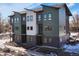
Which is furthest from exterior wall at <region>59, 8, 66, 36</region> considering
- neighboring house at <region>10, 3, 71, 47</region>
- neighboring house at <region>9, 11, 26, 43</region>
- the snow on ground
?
neighboring house at <region>9, 11, 26, 43</region>

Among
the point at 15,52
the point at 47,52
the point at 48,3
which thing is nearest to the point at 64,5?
the point at 48,3

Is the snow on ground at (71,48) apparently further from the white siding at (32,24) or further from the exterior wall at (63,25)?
the white siding at (32,24)

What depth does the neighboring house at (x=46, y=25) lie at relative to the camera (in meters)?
2.11

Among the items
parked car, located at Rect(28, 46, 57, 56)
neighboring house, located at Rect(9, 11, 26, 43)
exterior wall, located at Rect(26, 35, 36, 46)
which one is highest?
neighboring house, located at Rect(9, 11, 26, 43)

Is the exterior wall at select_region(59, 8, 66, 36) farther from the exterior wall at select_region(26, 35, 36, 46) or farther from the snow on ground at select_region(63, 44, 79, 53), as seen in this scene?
the exterior wall at select_region(26, 35, 36, 46)

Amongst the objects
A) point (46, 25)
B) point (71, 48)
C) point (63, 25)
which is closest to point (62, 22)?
point (63, 25)

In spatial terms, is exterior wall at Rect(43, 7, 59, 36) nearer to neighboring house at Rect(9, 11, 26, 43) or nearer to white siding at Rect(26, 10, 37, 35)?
white siding at Rect(26, 10, 37, 35)

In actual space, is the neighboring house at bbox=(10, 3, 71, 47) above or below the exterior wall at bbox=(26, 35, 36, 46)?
above

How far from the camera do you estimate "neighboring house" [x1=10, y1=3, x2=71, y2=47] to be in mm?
2105

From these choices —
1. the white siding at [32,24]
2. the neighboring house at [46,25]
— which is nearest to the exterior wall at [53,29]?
the neighboring house at [46,25]

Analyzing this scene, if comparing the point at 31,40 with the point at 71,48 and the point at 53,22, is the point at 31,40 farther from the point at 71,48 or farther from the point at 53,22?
the point at 71,48

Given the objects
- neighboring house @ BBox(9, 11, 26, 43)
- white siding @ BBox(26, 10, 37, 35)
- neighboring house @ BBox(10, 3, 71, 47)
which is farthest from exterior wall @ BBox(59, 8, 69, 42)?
neighboring house @ BBox(9, 11, 26, 43)

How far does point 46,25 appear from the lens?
2131 millimetres

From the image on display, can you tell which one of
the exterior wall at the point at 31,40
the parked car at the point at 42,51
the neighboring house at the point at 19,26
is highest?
the neighboring house at the point at 19,26
